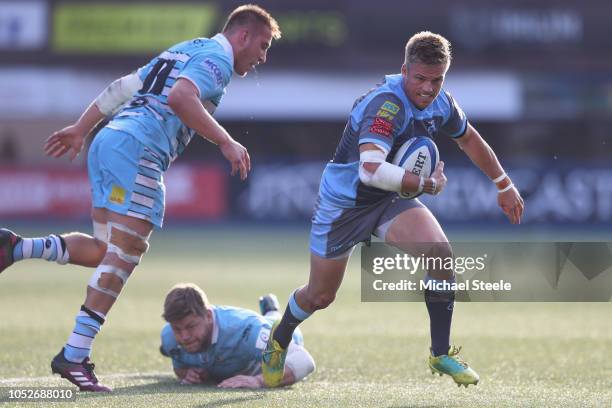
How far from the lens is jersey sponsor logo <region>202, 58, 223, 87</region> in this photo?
641 centimetres

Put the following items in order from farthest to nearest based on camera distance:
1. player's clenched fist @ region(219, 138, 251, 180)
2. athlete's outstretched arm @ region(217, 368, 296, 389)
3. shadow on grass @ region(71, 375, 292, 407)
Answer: athlete's outstretched arm @ region(217, 368, 296, 389) < player's clenched fist @ region(219, 138, 251, 180) < shadow on grass @ region(71, 375, 292, 407)

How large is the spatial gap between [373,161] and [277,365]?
4.50 ft

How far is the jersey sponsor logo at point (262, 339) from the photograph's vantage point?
679 centimetres

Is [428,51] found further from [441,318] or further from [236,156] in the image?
[441,318]

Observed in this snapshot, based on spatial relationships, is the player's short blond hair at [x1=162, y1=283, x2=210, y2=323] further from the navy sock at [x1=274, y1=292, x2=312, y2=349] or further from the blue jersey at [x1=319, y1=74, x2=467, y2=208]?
the blue jersey at [x1=319, y1=74, x2=467, y2=208]

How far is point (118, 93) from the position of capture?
689 cm

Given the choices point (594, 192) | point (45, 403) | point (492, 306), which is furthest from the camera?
point (594, 192)

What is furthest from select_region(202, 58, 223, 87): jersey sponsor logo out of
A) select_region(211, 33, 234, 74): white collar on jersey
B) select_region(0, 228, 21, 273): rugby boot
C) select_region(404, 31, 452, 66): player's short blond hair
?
select_region(0, 228, 21, 273): rugby boot

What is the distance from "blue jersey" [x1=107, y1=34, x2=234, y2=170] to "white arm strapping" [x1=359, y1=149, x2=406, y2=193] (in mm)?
1020

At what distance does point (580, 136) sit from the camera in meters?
28.5

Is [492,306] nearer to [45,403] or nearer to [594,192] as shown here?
[45,403]

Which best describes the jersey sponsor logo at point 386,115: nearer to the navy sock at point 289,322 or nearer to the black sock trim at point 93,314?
the navy sock at point 289,322

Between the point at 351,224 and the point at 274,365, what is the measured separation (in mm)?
929

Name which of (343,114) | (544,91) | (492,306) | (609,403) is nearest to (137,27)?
(343,114)
